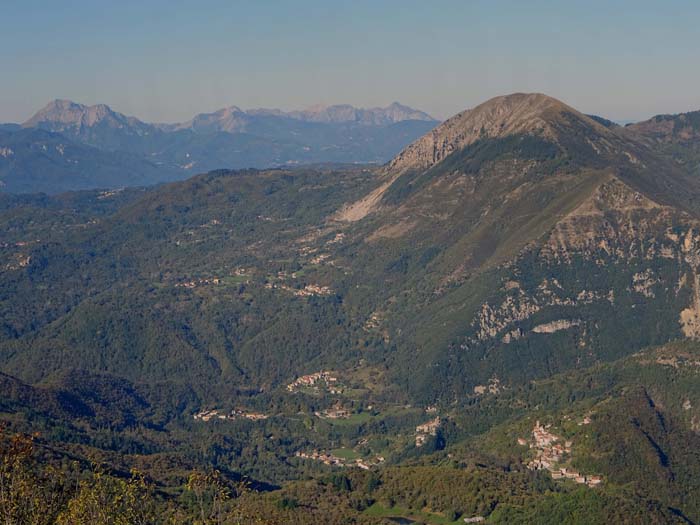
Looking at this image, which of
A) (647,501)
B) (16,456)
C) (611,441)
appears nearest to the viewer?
(16,456)

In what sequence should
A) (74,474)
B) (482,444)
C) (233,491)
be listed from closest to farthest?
(74,474) < (233,491) < (482,444)

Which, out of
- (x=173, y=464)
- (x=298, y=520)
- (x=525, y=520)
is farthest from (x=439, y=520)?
(x=173, y=464)

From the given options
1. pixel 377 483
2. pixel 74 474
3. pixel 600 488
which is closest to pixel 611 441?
pixel 600 488

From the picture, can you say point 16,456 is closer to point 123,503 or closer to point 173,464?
point 123,503

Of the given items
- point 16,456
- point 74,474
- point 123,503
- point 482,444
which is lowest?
point 482,444

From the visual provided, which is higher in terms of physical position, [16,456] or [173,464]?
[16,456]

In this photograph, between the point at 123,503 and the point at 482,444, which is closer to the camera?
the point at 123,503
